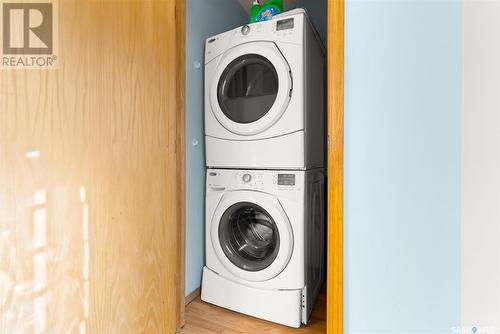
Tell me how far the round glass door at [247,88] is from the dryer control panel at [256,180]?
31 cm

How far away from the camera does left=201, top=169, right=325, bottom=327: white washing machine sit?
1248 millimetres

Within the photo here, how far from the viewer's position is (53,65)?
2.39ft

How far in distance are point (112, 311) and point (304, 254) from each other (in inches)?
34.7

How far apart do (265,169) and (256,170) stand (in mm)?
51

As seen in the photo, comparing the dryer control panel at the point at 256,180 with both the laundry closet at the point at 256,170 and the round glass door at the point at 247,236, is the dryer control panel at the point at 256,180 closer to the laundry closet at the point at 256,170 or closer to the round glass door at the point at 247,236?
the laundry closet at the point at 256,170

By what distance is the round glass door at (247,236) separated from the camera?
1371 mm

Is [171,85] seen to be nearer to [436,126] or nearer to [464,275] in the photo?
[436,126]

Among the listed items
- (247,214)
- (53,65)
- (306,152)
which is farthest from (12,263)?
(306,152)

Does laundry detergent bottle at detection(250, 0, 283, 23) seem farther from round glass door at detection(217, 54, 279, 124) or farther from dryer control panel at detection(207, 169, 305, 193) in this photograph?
dryer control panel at detection(207, 169, 305, 193)

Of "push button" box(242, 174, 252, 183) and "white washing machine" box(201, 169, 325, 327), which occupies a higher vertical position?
Answer: "push button" box(242, 174, 252, 183)

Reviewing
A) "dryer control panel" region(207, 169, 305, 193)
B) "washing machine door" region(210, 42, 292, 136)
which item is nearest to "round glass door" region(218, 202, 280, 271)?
"dryer control panel" region(207, 169, 305, 193)

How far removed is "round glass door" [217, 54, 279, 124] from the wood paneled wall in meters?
A: 0.32

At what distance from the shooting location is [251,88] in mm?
1438

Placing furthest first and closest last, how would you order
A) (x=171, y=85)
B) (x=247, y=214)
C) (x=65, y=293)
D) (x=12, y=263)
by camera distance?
(x=247, y=214) < (x=171, y=85) < (x=65, y=293) < (x=12, y=263)
